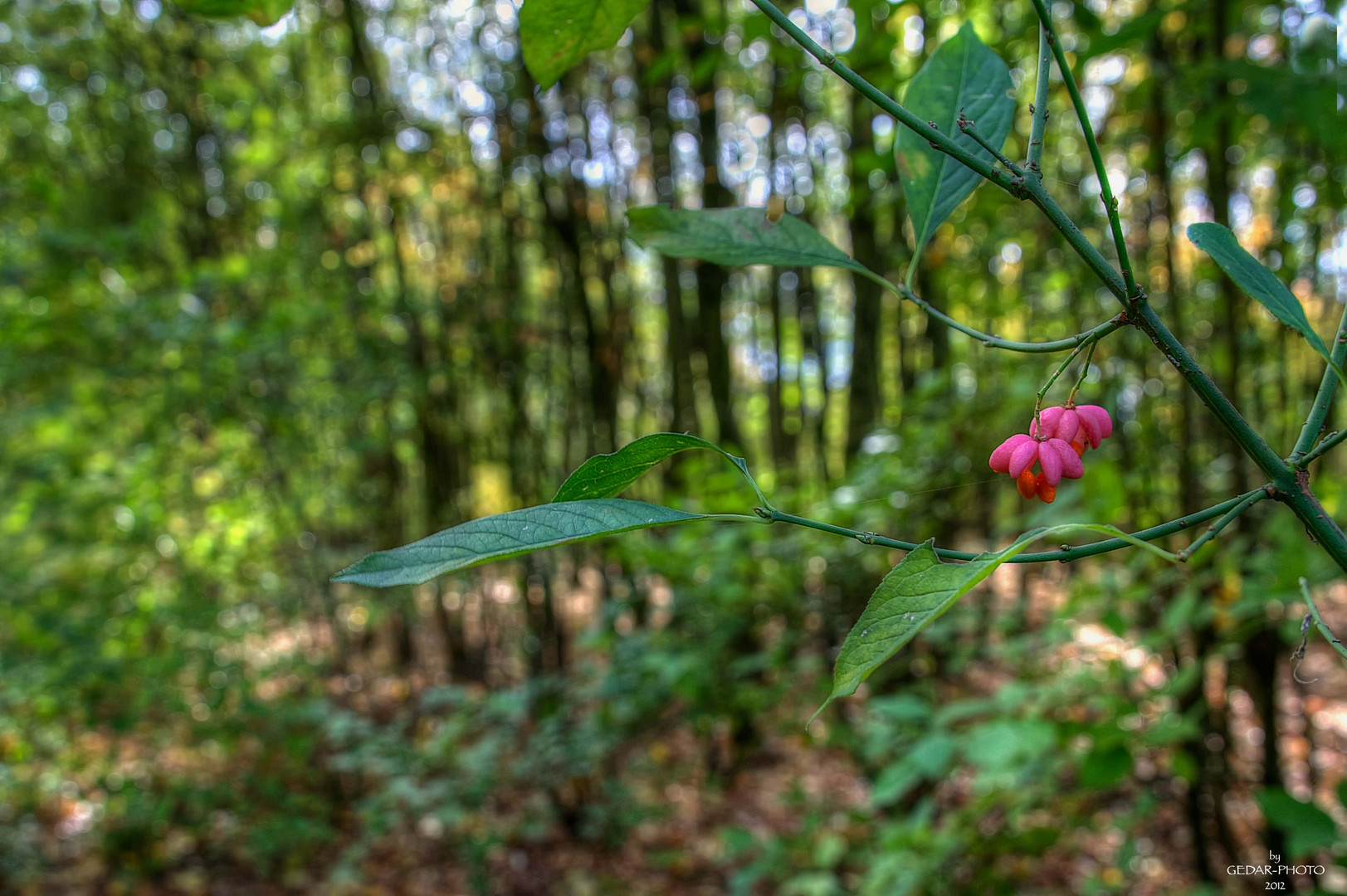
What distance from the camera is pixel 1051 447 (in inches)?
18.4

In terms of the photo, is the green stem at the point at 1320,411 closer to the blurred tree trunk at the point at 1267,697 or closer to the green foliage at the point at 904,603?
the green foliage at the point at 904,603

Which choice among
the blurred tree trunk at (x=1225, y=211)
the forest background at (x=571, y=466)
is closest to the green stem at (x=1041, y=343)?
the forest background at (x=571, y=466)

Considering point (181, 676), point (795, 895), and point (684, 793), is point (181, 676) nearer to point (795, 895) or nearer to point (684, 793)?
point (684, 793)

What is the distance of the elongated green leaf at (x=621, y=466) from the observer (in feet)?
1.33

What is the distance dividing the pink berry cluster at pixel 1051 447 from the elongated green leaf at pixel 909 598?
103 mm

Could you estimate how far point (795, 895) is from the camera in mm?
2369

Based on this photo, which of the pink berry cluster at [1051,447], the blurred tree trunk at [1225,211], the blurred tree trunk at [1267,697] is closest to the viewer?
the pink berry cluster at [1051,447]

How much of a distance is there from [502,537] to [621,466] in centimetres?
8

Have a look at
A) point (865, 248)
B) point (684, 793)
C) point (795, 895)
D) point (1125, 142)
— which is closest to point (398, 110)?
point (865, 248)

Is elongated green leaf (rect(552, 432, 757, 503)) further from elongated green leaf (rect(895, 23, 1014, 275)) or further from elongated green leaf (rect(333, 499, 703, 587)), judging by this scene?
elongated green leaf (rect(895, 23, 1014, 275))

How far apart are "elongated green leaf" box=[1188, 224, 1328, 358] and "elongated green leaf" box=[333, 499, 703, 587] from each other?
29 centimetres

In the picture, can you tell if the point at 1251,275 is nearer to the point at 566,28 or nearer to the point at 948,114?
the point at 948,114

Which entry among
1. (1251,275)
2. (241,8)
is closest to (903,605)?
(1251,275)

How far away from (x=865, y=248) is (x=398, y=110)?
229 centimetres
